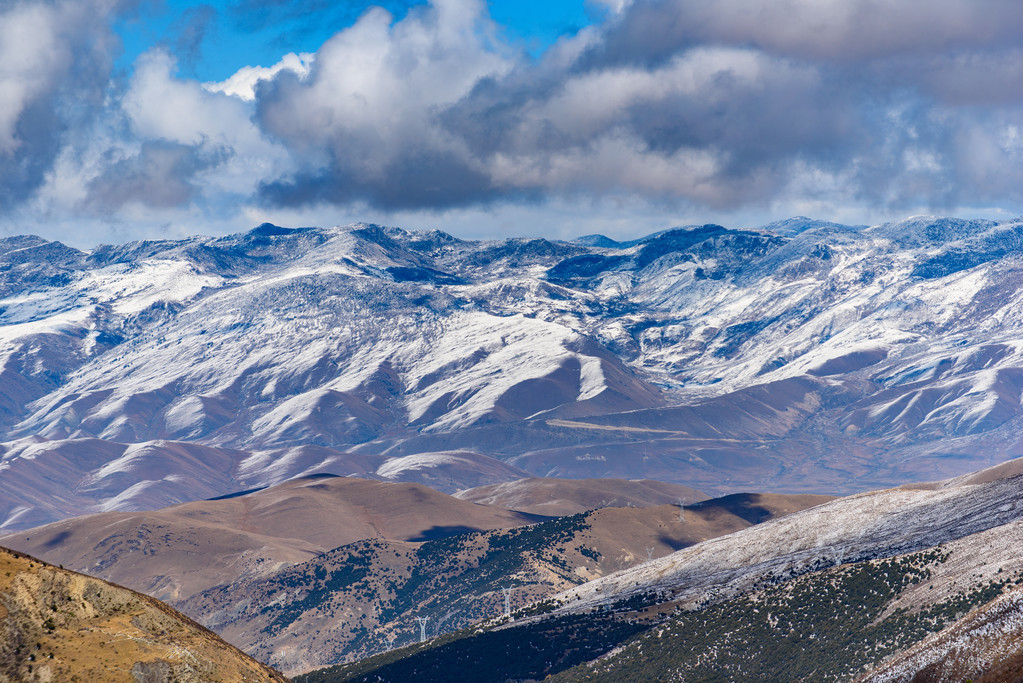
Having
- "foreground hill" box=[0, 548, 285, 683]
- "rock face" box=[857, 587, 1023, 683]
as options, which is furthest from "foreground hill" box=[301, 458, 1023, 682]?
"foreground hill" box=[0, 548, 285, 683]

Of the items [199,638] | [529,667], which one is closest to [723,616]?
[529,667]

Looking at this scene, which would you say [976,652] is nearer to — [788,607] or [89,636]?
[89,636]

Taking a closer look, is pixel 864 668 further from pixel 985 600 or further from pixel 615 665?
pixel 615 665

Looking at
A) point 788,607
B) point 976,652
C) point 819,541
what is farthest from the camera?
point 819,541

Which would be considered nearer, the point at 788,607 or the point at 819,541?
the point at 788,607

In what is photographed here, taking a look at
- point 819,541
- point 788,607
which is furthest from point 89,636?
point 819,541

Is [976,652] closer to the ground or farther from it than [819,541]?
farther from it

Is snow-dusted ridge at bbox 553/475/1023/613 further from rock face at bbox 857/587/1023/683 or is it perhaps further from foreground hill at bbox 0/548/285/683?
foreground hill at bbox 0/548/285/683
